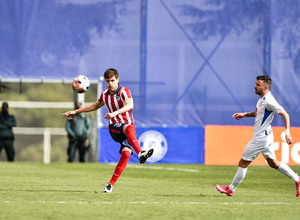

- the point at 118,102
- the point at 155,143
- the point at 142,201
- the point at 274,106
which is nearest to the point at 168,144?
the point at 155,143

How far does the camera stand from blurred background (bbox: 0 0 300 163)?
73.2 ft

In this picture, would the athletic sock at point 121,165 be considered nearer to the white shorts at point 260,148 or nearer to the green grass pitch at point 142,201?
the green grass pitch at point 142,201

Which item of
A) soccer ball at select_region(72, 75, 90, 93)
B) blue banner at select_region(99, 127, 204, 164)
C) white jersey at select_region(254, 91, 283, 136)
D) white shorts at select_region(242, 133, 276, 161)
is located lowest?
blue banner at select_region(99, 127, 204, 164)

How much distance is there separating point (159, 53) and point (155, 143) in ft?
11.3

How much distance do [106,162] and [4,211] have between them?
1363 cm

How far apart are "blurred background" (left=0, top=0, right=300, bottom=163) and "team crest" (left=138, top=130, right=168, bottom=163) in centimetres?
154

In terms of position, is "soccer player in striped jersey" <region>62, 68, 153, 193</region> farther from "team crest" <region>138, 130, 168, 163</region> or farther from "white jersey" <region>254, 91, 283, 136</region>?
"team crest" <region>138, 130, 168, 163</region>

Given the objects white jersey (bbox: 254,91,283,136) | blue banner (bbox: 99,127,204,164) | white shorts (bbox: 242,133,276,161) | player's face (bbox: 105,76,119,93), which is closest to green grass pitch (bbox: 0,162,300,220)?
white shorts (bbox: 242,133,276,161)

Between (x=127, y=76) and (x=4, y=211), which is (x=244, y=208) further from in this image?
(x=127, y=76)

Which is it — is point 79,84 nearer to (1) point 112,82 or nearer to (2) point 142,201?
(1) point 112,82

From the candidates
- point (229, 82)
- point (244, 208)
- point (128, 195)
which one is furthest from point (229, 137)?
point (244, 208)

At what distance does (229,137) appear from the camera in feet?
66.1

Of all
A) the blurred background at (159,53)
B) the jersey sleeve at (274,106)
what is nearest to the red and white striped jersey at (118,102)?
the jersey sleeve at (274,106)

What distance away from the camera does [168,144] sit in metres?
20.5
